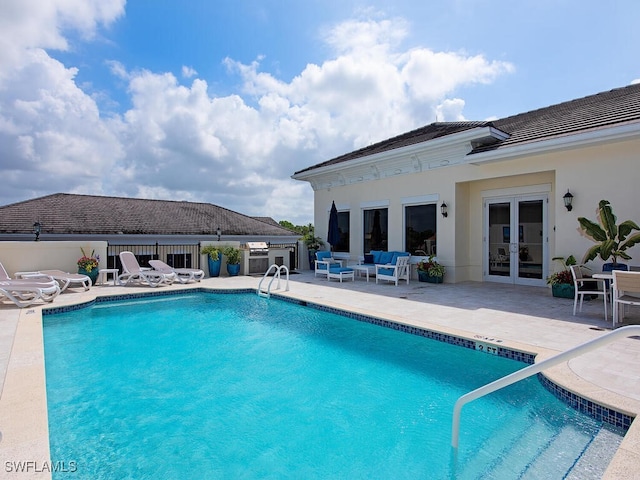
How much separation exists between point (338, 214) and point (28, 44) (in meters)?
10.8

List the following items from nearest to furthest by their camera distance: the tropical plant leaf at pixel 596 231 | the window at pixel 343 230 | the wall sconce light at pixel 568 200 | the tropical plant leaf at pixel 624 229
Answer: the tropical plant leaf at pixel 624 229 < the tropical plant leaf at pixel 596 231 < the wall sconce light at pixel 568 200 < the window at pixel 343 230

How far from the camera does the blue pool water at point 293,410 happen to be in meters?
2.97

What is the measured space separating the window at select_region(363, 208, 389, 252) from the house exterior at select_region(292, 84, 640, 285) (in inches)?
1.5

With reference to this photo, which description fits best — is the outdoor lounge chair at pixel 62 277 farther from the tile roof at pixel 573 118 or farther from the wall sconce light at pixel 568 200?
the wall sconce light at pixel 568 200

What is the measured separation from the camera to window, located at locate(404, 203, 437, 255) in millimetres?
11711

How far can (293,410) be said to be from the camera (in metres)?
3.88

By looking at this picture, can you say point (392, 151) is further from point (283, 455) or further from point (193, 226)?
point (193, 226)

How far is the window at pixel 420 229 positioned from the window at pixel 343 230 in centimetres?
293

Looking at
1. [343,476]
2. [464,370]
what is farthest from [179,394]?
[464,370]

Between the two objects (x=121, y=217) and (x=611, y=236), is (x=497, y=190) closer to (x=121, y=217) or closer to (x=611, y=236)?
(x=611, y=236)

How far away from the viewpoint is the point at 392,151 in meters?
11.9

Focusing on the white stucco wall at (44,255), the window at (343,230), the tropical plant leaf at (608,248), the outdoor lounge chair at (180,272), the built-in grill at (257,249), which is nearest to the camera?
the tropical plant leaf at (608,248)

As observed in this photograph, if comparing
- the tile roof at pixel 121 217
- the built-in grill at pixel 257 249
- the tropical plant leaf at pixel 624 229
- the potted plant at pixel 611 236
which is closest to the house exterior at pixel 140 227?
the tile roof at pixel 121 217

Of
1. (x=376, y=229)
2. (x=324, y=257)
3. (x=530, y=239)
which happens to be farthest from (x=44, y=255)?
(x=530, y=239)
